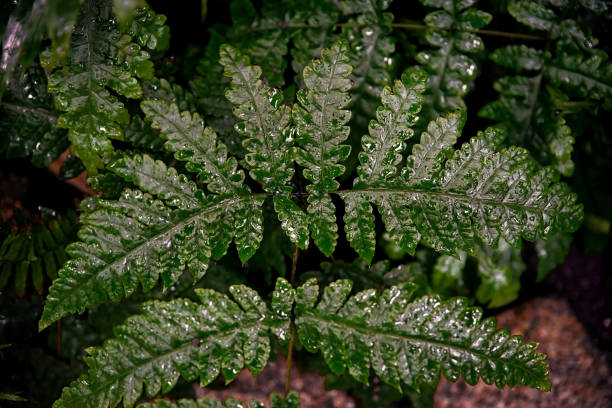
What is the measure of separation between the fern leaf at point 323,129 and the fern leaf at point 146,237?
22 centimetres

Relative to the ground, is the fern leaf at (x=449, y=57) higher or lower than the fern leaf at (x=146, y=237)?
higher

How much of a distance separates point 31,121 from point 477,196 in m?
1.69

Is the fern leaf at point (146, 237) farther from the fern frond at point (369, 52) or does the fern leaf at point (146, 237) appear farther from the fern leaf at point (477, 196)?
the fern frond at point (369, 52)

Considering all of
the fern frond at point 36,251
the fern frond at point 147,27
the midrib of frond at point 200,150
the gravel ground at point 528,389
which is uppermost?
the fern frond at point 147,27

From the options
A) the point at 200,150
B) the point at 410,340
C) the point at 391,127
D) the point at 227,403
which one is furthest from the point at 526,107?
the point at 227,403

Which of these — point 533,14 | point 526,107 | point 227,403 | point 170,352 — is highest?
point 533,14

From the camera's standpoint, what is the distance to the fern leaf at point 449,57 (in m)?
1.78

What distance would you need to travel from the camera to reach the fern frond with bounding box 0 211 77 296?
1726mm

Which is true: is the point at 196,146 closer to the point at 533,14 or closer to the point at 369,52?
the point at 369,52

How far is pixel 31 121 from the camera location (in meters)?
1.69

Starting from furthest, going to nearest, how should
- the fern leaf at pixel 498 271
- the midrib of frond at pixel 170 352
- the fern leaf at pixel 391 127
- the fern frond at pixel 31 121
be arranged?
the fern leaf at pixel 498 271 < the fern frond at pixel 31 121 < the fern leaf at pixel 391 127 < the midrib of frond at pixel 170 352

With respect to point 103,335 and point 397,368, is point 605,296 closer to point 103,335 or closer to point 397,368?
point 397,368

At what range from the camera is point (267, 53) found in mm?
1811

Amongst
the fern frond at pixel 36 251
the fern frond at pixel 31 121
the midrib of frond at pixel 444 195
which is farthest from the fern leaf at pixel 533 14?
the fern frond at pixel 36 251
